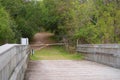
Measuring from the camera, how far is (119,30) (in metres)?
21.7

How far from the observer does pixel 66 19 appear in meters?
36.4

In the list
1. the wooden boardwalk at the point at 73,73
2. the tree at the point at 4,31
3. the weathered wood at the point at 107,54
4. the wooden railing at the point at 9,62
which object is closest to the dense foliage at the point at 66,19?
the tree at the point at 4,31

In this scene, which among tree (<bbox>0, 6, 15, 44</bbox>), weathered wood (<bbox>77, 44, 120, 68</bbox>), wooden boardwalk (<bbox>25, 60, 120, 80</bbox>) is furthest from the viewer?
tree (<bbox>0, 6, 15, 44</bbox>)

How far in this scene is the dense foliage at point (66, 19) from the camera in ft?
72.7

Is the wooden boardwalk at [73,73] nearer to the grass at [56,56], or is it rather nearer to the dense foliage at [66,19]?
the dense foliage at [66,19]

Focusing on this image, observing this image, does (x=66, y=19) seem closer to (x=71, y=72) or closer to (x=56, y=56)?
(x=56, y=56)

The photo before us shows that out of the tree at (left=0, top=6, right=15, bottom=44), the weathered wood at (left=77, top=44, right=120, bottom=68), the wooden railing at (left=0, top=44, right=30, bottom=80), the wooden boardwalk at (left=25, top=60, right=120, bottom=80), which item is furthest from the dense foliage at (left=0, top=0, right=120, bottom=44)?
the wooden railing at (left=0, top=44, right=30, bottom=80)

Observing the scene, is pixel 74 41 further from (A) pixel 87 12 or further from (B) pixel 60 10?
(A) pixel 87 12

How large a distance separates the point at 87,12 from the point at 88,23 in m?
1.71

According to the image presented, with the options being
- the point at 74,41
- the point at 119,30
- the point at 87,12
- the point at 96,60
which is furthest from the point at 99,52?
the point at 74,41

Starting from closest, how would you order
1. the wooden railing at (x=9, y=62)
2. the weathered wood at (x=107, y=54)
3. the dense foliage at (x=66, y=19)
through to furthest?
the wooden railing at (x=9, y=62) < the weathered wood at (x=107, y=54) < the dense foliage at (x=66, y=19)

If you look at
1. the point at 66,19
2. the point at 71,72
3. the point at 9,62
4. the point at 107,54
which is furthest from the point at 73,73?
the point at 66,19

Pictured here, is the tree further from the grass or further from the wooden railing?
the wooden railing

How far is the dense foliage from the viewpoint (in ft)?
72.7
